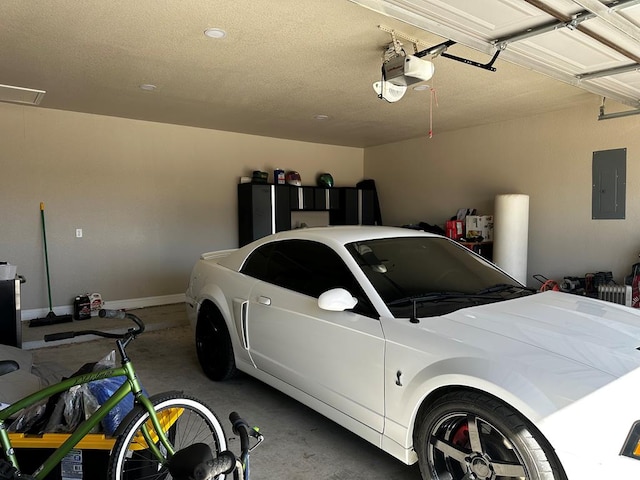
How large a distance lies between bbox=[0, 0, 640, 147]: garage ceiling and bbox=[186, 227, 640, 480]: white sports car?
1385mm

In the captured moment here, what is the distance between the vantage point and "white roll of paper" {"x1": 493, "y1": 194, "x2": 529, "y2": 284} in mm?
5562

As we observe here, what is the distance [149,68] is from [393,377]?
3.55 metres

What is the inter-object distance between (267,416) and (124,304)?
166 inches

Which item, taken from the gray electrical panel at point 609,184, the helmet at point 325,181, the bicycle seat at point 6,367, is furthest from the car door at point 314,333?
the helmet at point 325,181

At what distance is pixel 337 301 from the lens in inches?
82.5

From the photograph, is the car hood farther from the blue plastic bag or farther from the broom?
the broom

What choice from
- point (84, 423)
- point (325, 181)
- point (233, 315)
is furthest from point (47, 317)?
point (325, 181)

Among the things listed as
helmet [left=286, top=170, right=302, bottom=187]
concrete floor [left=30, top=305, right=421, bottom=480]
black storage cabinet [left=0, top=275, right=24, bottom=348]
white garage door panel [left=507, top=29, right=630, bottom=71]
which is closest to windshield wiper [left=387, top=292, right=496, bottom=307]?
concrete floor [left=30, top=305, right=421, bottom=480]

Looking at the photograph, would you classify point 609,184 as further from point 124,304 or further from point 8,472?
point 124,304

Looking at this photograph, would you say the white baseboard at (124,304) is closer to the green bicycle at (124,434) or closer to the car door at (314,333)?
the car door at (314,333)

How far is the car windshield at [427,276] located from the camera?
7.11ft

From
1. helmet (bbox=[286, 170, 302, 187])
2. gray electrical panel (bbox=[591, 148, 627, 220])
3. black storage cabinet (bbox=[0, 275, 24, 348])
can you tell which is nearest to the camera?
black storage cabinet (bbox=[0, 275, 24, 348])

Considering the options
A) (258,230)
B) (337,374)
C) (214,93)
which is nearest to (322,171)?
(258,230)

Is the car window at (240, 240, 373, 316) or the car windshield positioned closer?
the car windshield
